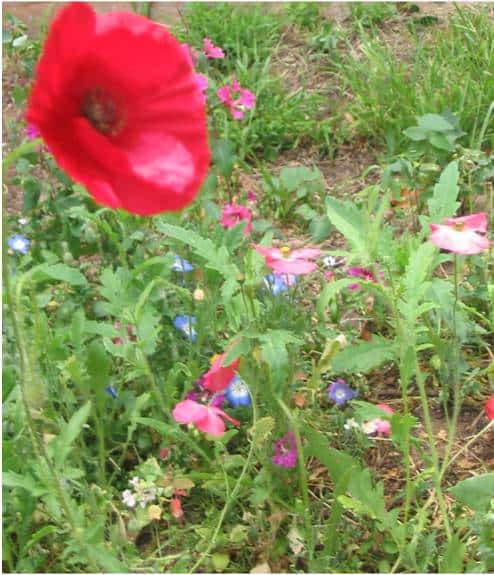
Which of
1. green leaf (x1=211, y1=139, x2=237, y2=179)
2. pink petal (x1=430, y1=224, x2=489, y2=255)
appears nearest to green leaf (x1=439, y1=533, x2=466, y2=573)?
pink petal (x1=430, y1=224, x2=489, y2=255)

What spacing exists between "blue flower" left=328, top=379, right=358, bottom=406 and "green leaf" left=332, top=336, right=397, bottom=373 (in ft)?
0.85

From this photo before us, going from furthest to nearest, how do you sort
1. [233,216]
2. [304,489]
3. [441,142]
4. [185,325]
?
[441,142] → [233,216] → [185,325] → [304,489]

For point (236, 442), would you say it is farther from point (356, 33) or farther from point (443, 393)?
point (356, 33)

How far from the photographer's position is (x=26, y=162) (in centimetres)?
232

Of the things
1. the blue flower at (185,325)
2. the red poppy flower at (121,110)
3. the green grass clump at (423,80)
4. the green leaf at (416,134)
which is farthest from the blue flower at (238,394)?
the green grass clump at (423,80)

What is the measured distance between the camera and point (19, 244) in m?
2.15

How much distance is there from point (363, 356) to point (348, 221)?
21 cm

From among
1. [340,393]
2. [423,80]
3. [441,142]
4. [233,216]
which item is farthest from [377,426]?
[423,80]

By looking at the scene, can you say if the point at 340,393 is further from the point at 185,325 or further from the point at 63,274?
the point at 63,274

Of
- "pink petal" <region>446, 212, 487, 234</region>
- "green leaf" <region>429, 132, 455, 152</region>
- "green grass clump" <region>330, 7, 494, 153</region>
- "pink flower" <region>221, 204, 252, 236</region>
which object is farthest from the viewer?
"green grass clump" <region>330, 7, 494, 153</region>

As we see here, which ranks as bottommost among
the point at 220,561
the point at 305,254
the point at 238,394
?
the point at 220,561

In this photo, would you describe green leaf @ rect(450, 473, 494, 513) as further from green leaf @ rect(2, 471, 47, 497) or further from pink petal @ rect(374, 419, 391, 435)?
green leaf @ rect(2, 471, 47, 497)

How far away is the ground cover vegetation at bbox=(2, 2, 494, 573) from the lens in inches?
39.3

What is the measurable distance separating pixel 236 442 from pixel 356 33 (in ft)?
5.97
